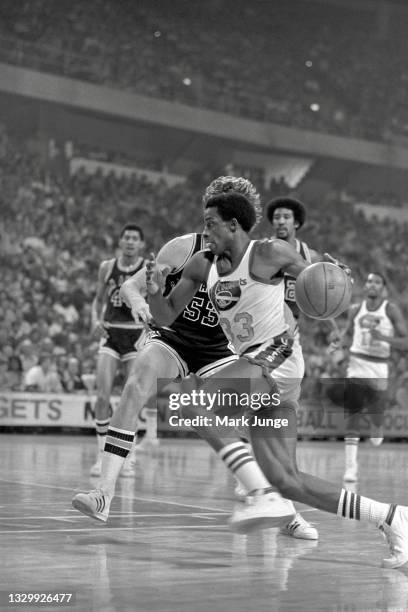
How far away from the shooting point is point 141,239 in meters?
12.0

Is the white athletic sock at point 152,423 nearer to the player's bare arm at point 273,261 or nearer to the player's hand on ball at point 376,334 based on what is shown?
the player's hand on ball at point 376,334

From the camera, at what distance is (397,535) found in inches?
233

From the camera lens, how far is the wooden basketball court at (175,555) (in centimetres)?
492

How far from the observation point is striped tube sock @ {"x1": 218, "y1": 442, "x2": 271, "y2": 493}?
5777 mm

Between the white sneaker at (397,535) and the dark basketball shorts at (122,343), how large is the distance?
6103mm

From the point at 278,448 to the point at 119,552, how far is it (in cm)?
111

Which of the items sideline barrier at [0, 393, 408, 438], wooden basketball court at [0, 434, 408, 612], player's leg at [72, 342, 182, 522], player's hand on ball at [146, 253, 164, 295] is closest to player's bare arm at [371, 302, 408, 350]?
wooden basketball court at [0, 434, 408, 612]

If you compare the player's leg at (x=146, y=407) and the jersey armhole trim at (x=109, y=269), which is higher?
the jersey armhole trim at (x=109, y=269)

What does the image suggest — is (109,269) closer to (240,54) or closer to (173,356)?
(173,356)

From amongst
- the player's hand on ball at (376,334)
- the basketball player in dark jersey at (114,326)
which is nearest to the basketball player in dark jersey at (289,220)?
the basketball player in dark jersey at (114,326)

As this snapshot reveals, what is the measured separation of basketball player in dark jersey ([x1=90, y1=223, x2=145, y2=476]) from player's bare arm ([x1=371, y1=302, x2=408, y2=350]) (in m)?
3.03

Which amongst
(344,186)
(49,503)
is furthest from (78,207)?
(49,503)

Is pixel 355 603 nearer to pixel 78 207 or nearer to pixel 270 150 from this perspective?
pixel 78 207

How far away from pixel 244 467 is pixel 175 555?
807mm
